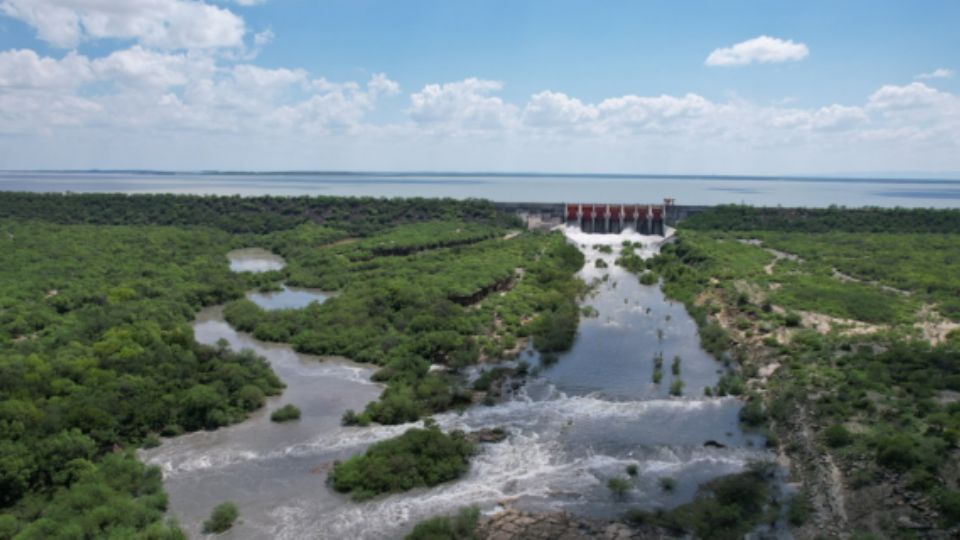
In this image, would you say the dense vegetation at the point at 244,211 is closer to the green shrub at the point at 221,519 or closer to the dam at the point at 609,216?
the dam at the point at 609,216

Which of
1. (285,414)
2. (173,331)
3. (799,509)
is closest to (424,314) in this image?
(285,414)

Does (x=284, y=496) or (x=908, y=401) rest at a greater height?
(x=908, y=401)

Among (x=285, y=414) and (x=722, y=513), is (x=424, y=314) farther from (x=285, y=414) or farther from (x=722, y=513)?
(x=722, y=513)

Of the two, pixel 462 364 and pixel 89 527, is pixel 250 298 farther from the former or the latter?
pixel 89 527

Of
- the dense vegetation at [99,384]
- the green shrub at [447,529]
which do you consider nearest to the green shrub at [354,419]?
the dense vegetation at [99,384]

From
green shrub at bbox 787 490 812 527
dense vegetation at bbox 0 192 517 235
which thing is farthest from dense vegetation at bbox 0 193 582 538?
green shrub at bbox 787 490 812 527

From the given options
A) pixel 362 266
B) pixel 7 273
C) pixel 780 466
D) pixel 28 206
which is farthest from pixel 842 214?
pixel 28 206

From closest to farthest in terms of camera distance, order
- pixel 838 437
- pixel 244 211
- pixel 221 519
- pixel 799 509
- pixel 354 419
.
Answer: pixel 799 509, pixel 221 519, pixel 838 437, pixel 354 419, pixel 244 211
